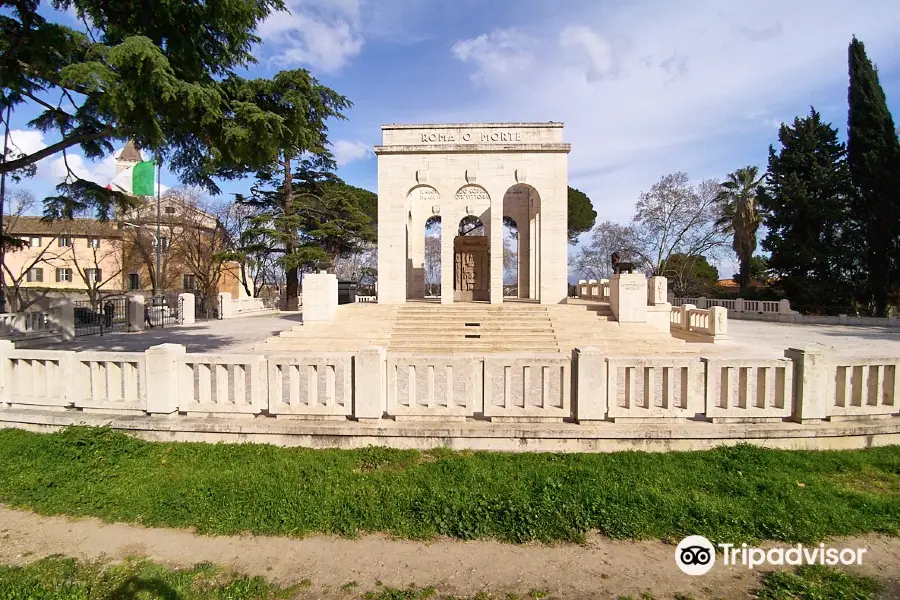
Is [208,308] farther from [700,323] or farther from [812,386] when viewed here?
[812,386]

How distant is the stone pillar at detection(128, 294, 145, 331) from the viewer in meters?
18.1

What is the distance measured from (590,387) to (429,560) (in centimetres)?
251

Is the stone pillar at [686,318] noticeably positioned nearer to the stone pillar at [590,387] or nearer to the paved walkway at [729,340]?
the paved walkway at [729,340]

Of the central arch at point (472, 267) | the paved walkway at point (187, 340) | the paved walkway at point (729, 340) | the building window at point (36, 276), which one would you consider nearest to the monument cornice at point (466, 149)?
the central arch at point (472, 267)

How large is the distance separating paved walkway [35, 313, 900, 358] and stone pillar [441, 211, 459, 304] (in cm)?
669

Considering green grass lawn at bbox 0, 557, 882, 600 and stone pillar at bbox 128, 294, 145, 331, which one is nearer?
green grass lawn at bbox 0, 557, 882, 600

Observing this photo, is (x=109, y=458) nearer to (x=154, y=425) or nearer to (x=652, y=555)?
(x=154, y=425)

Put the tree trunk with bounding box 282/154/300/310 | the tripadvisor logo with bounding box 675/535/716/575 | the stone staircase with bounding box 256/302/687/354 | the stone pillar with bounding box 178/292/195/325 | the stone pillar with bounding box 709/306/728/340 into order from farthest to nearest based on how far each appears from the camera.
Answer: the tree trunk with bounding box 282/154/300/310 < the stone pillar with bounding box 178/292/195/325 < the stone pillar with bounding box 709/306/728/340 < the stone staircase with bounding box 256/302/687/354 < the tripadvisor logo with bounding box 675/535/716/575

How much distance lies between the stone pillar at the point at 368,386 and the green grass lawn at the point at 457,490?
44 cm

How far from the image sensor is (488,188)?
16641 mm

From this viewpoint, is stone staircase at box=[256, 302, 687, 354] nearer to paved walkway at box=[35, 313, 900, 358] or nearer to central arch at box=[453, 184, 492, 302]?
paved walkway at box=[35, 313, 900, 358]

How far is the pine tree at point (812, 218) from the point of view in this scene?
2473 centimetres

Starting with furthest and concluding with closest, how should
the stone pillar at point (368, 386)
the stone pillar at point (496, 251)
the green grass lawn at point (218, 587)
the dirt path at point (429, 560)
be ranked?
the stone pillar at point (496, 251)
the stone pillar at point (368, 386)
the dirt path at point (429, 560)
the green grass lawn at point (218, 587)

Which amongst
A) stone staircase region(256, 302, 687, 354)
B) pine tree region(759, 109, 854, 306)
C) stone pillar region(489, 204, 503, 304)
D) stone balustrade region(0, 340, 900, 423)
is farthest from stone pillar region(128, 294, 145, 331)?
pine tree region(759, 109, 854, 306)
